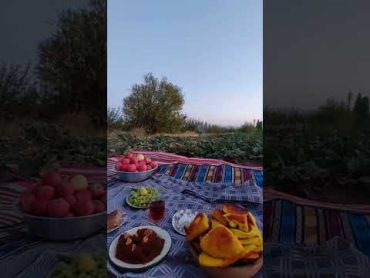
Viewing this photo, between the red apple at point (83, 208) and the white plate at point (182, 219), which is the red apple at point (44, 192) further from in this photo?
the white plate at point (182, 219)

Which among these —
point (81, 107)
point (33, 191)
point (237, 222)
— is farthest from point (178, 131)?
point (33, 191)

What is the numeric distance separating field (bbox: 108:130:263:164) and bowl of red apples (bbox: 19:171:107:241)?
780mm

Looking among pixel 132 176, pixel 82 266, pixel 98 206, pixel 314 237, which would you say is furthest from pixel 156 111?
pixel 314 237

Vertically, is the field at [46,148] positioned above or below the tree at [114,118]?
below

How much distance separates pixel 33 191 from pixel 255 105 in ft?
3.92

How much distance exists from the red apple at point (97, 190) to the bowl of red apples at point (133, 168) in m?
→ 0.77

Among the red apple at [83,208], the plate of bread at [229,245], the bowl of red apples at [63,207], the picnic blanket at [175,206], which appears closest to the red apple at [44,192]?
the bowl of red apples at [63,207]

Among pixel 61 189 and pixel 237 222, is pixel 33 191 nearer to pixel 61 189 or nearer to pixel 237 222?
pixel 61 189

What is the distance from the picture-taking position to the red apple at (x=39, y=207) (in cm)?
174

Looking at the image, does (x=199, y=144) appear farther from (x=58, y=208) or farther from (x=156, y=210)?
(x=58, y=208)

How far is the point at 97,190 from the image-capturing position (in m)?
1.79

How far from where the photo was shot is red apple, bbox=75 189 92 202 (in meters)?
1.77

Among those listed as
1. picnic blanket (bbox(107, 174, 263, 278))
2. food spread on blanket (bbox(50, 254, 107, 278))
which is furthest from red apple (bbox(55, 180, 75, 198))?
picnic blanket (bbox(107, 174, 263, 278))

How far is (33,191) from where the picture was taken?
1.77m
